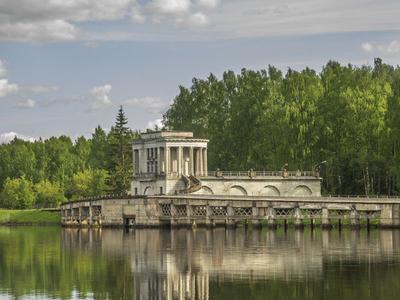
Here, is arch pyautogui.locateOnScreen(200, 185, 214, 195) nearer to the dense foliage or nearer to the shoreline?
the dense foliage

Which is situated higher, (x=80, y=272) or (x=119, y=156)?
(x=119, y=156)

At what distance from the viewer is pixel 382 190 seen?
14112 cm

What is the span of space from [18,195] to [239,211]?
6707 centimetres

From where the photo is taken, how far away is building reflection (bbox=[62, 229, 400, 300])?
60.6 metres

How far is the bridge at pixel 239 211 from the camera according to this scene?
363ft

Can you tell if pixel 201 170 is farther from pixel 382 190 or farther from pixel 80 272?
pixel 80 272

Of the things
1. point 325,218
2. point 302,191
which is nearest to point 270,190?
point 302,191

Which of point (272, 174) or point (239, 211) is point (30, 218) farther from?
point (239, 211)

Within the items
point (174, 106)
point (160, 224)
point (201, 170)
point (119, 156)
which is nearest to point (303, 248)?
point (160, 224)

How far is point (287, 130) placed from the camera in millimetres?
141500

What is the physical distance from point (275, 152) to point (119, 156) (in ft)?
78.3

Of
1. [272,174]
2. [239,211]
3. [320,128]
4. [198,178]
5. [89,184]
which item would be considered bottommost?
[239,211]

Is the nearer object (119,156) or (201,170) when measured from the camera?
(201,170)

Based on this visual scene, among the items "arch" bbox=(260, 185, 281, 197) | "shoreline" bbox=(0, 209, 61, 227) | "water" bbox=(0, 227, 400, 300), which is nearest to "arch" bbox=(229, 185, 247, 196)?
"arch" bbox=(260, 185, 281, 197)
